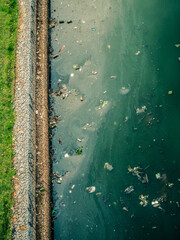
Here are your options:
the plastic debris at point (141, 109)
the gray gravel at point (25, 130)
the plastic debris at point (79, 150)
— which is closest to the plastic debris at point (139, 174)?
the plastic debris at point (79, 150)

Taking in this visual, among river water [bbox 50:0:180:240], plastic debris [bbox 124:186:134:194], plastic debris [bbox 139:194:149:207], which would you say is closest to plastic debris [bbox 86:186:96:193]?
river water [bbox 50:0:180:240]

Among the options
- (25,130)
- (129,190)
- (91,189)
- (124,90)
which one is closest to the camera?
(129,190)

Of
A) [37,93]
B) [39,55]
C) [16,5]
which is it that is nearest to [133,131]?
[37,93]

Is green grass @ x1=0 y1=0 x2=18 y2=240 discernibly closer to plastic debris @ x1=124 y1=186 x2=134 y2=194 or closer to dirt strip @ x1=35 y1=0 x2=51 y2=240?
dirt strip @ x1=35 y1=0 x2=51 y2=240

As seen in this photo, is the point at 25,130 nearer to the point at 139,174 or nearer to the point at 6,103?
the point at 6,103

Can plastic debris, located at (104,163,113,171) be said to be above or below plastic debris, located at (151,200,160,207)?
above

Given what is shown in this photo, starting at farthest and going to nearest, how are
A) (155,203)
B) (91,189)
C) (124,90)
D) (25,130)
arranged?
(124,90) < (25,130) < (91,189) < (155,203)

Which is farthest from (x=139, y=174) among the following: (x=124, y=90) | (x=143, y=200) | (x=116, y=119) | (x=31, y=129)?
(x=31, y=129)
